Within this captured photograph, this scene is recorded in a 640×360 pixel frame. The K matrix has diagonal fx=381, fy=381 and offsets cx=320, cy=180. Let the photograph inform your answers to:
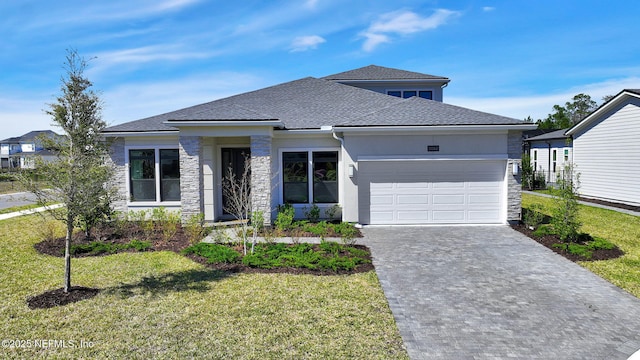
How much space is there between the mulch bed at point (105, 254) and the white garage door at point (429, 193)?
304 centimetres

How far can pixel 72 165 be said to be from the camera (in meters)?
6.55

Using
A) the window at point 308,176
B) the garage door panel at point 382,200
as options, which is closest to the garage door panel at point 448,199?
the garage door panel at point 382,200

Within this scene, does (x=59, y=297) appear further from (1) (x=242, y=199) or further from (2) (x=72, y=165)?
(1) (x=242, y=199)

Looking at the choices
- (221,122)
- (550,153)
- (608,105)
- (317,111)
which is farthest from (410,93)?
(550,153)

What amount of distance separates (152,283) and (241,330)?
118 inches

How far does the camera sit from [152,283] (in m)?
7.46

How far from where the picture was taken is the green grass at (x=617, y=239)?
25.2 feet

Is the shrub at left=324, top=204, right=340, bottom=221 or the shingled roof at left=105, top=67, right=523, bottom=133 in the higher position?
the shingled roof at left=105, top=67, right=523, bottom=133

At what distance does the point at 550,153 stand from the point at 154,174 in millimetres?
28961

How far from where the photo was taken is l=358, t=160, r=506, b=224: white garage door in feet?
42.6

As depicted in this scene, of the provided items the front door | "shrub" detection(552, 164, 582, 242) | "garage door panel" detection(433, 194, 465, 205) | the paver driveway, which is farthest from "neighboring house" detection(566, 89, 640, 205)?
the front door

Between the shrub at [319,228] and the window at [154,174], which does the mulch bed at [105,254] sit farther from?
the window at [154,174]

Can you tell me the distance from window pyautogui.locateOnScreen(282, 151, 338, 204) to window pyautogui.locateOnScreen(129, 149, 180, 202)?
420 cm

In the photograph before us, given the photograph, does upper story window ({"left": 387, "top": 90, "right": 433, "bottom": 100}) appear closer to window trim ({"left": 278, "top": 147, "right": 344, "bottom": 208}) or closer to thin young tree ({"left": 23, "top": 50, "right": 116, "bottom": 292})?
window trim ({"left": 278, "top": 147, "right": 344, "bottom": 208})
